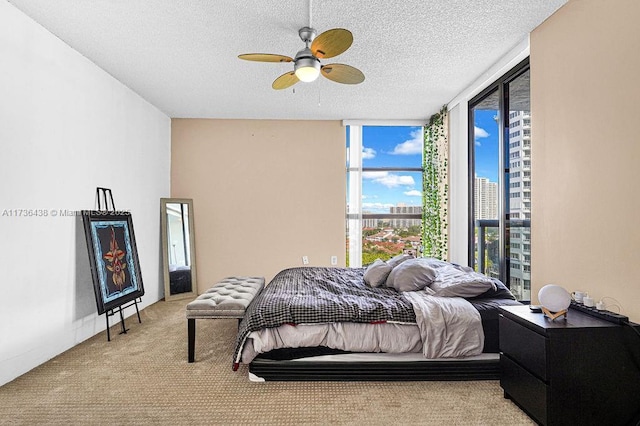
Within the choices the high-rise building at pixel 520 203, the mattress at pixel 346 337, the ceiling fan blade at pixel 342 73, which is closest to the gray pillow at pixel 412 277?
the mattress at pixel 346 337

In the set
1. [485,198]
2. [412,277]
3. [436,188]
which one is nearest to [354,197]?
[436,188]

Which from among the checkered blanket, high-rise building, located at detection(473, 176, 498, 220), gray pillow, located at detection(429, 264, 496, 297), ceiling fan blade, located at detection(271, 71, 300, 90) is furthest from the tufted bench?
high-rise building, located at detection(473, 176, 498, 220)

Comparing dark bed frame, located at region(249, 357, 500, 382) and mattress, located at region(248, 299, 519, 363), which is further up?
mattress, located at region(248, 299, 519, 363)

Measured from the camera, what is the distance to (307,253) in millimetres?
5512

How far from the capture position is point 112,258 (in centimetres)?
362

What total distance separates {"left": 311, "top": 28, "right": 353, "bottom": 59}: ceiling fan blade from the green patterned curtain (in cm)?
297

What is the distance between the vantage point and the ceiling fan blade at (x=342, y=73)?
2.64m

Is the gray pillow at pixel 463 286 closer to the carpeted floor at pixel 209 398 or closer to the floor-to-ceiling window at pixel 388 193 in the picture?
the carpeted floor at pixel 209 398

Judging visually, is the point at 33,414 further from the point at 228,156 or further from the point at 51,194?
the point at 228,156

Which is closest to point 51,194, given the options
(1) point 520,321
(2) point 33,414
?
(2) point 33,414

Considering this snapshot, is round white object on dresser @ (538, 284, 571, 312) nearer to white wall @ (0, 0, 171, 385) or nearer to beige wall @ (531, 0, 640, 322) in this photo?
beige wall @ (531, 0, 640, 322)

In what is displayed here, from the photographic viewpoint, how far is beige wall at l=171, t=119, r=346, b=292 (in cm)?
547

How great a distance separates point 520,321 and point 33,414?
2852 mm

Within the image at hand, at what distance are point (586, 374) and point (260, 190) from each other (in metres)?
4.41
